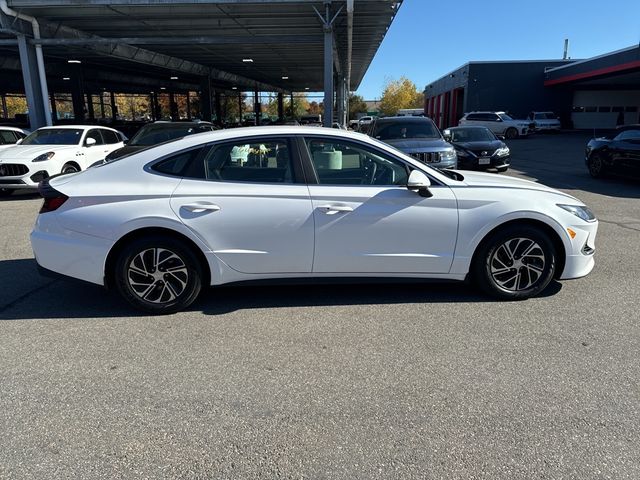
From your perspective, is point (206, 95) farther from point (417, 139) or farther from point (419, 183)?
point (419, 183)

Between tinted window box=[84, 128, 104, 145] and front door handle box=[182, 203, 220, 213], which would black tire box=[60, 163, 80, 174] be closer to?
tinted window box=[84, 128, 104, 145]

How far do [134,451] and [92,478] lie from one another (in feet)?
0.77

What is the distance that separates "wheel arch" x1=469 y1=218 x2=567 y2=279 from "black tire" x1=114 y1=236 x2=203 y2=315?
252 centimetres

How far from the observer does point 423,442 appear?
2562mm

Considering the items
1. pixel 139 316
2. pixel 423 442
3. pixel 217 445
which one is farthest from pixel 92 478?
pixel 139 316

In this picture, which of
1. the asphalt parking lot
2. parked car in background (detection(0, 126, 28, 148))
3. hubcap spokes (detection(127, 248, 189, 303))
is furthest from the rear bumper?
parked car in background (detection(0, 126, 28, 148))

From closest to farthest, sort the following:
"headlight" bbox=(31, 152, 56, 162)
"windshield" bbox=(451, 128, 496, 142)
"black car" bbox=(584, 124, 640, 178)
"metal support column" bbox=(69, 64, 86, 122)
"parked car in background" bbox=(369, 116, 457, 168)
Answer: "headlight" bbox=(31, 152, 56, 162), "parked car in background" bbox=(369, 116, 457, 168), "black car" bbox=(584, 124, 640, 178), "windshield" bbox=(451, 128, 496, 142), "metal support column" bbox=(69, 64, 86, 122)

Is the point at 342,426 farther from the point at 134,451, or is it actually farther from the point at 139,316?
the point at 139,316

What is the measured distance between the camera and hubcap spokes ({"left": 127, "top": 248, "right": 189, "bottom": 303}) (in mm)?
4121

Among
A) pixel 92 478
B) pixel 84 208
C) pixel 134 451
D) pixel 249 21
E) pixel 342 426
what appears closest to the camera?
pixel 92 478

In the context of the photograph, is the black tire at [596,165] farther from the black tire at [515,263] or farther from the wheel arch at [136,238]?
the wheel arch at [136,238]

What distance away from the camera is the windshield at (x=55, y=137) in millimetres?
11375

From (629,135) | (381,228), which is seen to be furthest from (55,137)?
(629,135)

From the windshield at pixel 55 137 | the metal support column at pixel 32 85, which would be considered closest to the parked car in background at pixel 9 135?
the windshield at pixel 55 137
